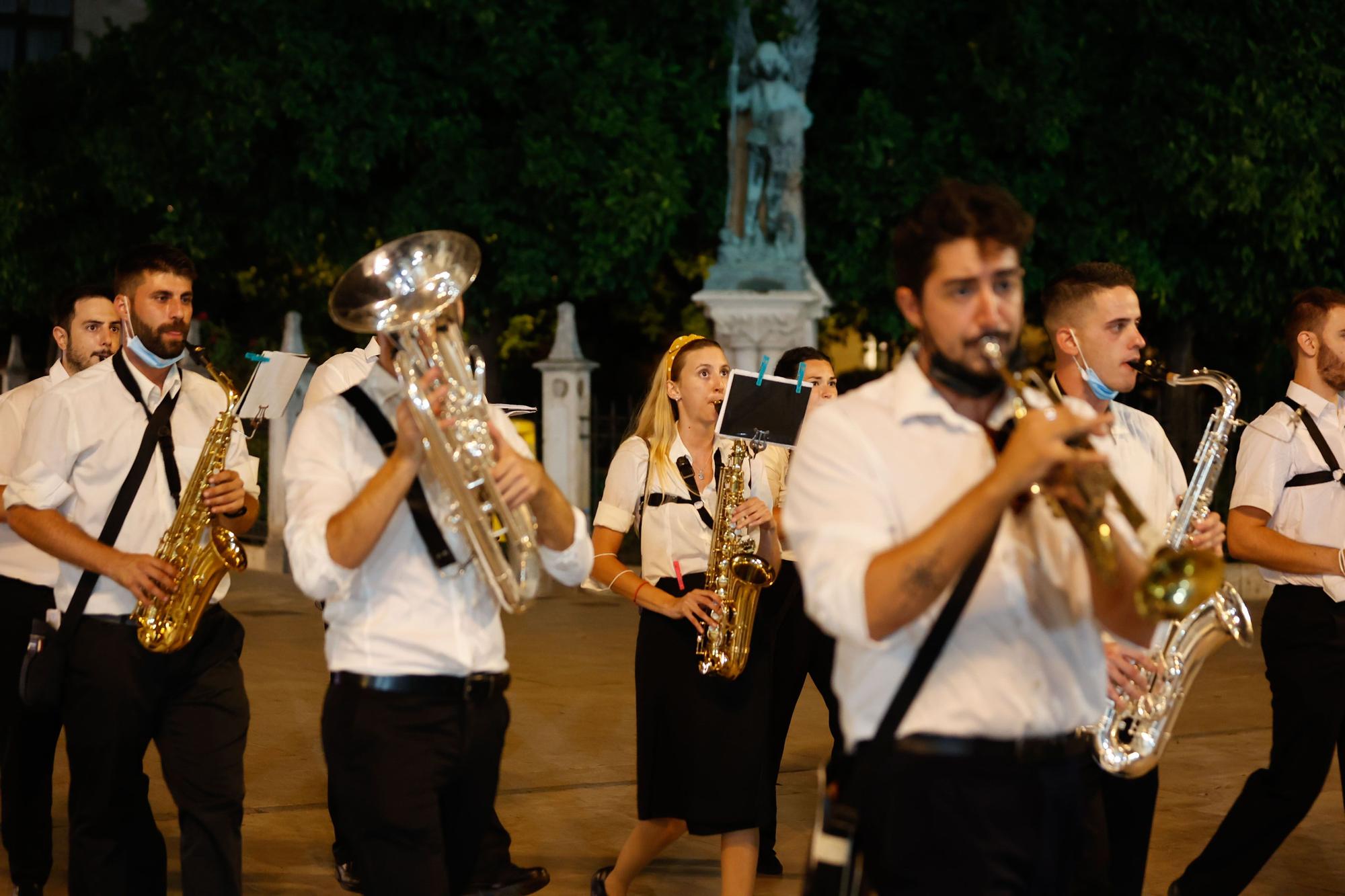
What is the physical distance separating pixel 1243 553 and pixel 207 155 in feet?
44.3

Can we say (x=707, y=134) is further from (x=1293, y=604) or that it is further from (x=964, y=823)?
(x=964, y=823)

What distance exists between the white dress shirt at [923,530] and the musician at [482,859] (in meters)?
3.11

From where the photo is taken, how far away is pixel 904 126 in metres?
16.0

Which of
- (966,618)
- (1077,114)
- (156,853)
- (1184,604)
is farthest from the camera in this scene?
(1077,114)

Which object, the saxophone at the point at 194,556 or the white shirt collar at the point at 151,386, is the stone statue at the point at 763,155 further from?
the saxophone at the point at 194,556

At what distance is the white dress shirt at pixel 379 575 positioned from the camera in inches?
148

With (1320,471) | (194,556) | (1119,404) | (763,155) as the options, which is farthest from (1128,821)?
(763,155)

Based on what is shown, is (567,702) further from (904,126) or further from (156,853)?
(904,126)

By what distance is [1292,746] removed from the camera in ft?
17.5

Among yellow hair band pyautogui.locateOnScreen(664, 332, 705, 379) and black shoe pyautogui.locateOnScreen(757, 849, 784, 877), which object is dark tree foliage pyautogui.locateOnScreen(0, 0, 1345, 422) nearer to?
yellow hair band pyautogui.locateOnScreen(664, 332, 705, 379)

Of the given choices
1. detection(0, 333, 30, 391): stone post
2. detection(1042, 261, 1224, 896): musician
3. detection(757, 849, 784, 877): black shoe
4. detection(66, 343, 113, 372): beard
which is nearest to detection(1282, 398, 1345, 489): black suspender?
detection(1042, 261, 1224, 896): musician

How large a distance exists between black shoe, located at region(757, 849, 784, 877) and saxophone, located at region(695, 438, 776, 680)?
1.16m

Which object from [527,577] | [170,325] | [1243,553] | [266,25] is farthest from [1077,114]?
[527,577]

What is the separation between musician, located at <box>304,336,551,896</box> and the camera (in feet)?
19.3
